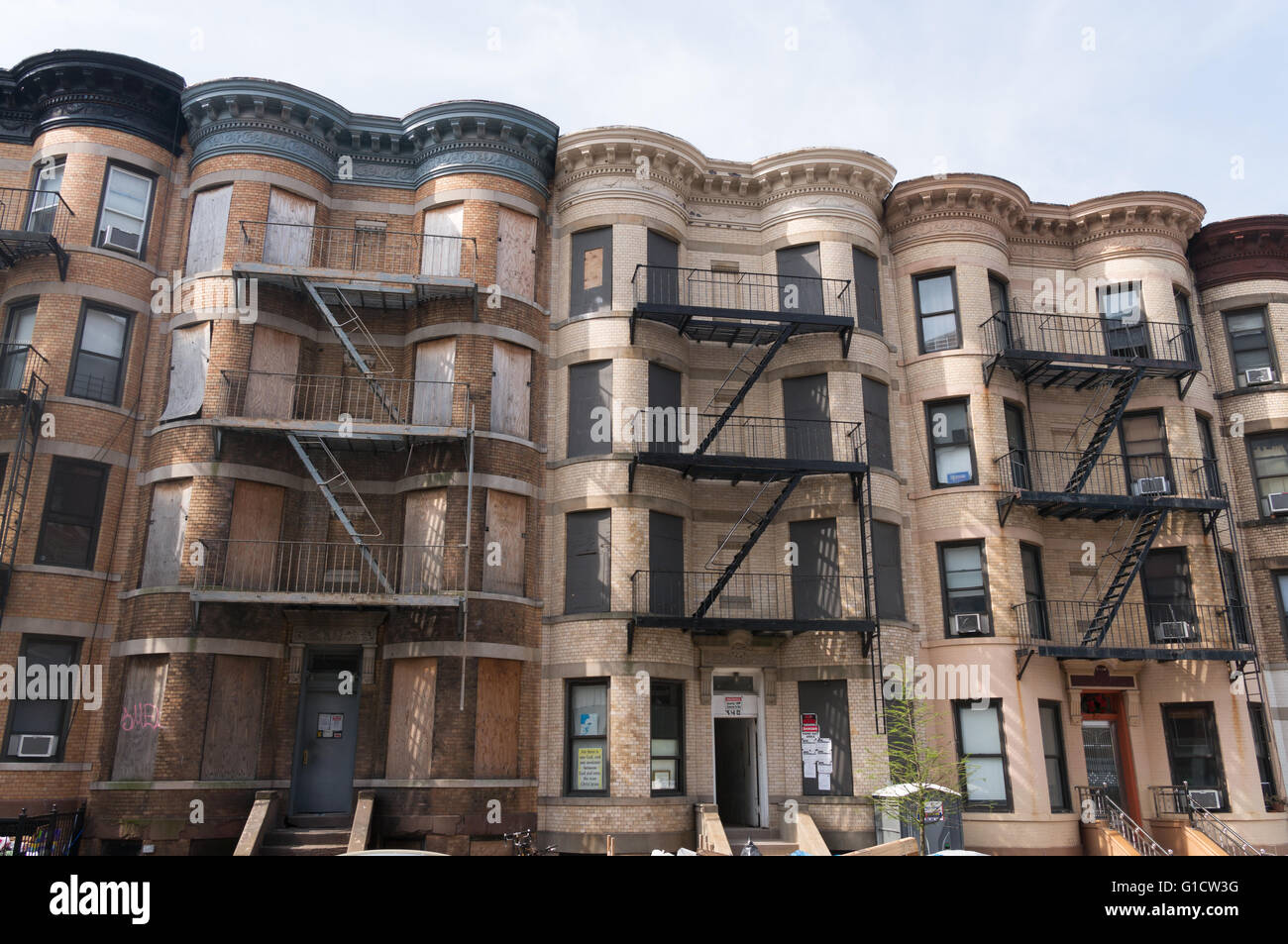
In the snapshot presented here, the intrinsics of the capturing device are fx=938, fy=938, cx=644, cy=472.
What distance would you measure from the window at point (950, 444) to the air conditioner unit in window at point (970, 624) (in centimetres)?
327

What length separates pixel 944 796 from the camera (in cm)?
1931

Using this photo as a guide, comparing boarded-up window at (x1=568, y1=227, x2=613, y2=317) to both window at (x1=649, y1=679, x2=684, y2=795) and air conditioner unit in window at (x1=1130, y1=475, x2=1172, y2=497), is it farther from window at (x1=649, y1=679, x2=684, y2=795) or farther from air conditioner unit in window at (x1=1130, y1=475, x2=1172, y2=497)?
air conditioner unit in window at (x1=1130, y1=475, x2=1172, y2=497)

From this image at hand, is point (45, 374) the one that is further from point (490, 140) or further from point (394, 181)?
point (490, 140)

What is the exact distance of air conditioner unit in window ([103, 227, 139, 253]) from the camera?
21.7m

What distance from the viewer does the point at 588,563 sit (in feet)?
70.2

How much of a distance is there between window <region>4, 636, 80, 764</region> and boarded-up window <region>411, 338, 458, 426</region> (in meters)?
8.70

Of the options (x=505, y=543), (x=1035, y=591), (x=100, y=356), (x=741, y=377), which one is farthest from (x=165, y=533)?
(x=1035, y=591)

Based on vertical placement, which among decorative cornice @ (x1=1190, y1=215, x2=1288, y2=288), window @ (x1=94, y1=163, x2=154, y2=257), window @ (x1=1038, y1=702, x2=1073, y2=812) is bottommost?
window @ (x1=1038, y1=702, x2=1073, y2=812)

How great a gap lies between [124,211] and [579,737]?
16.2 metres

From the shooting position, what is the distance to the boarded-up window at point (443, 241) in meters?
22.5

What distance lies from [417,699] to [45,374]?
426 inches

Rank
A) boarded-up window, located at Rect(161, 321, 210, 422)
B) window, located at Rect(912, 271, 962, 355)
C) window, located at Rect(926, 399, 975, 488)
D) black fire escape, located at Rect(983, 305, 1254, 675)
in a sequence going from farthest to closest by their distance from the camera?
1. window, located at Rect(912, 271, 962, 355)
2. window, located at Rect(926, 399, 975, 488)
3. black fire escape, located at Rect(983, 305, 1254, 675)
4. boarded-up window, located at Rect(161, 321, 210, 422)

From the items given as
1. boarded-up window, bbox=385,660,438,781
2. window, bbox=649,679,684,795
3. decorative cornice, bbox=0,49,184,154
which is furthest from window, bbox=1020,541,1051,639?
decorative cornice, bbox=0,49,184,154

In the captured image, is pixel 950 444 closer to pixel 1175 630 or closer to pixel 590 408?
pixel 1175 630
